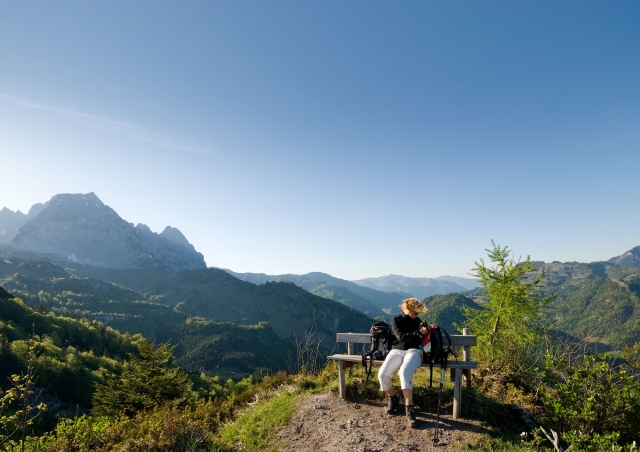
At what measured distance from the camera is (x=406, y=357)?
6184 mm

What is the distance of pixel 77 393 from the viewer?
5969 centimetres

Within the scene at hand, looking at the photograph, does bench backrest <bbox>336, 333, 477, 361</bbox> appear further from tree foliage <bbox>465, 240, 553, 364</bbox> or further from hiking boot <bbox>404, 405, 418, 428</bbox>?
tree foliage <bbox>465, 240, 553, 364</bbox>

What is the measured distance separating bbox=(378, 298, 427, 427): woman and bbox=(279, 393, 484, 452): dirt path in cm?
30

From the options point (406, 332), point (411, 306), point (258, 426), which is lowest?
point (258, 426)

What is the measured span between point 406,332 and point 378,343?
2.77 ft

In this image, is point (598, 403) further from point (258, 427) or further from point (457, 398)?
point (258, 427)

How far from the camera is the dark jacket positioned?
254 inches

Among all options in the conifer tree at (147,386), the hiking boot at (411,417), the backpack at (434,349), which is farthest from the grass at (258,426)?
the conifer tree at (147,386)

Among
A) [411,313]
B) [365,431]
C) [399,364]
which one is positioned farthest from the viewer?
[411,313]

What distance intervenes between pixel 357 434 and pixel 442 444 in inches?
58.0

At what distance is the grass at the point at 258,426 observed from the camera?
5.98 m

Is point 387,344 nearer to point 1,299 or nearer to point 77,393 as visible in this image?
point 77,393

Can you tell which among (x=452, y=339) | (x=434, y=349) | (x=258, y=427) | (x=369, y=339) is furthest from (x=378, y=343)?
(x=258, y=427)

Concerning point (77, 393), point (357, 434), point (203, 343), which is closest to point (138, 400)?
point (357, 434)
